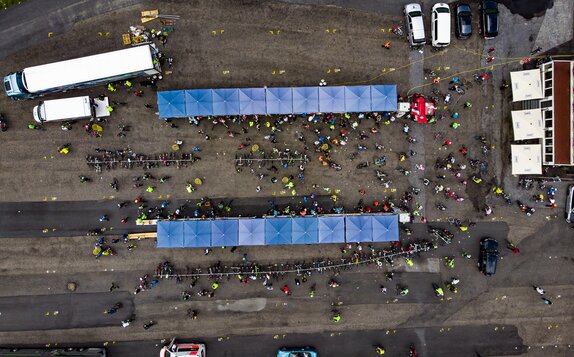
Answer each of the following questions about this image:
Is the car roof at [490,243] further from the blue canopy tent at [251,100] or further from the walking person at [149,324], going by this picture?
the walking person at [149,324]

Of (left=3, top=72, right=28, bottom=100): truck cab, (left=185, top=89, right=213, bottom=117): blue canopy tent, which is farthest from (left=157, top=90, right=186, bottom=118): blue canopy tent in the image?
(left=3, top=72, right=28, bottom=100): truck cab

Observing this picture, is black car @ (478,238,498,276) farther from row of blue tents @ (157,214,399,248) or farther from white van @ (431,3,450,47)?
white van @ (431,3,450,47)

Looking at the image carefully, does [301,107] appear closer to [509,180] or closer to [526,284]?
[509,180]

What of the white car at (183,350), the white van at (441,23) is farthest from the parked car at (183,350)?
the white van at (441,23)

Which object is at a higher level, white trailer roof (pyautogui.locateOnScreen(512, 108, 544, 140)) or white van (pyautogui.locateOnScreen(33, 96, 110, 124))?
white van (pyautogui.locateOnScreen(33, 96, 110, 124))

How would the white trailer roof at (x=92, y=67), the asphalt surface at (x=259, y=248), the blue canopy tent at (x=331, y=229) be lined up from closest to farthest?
the white trailer roof at (x=92, y=67)
the blue canopy tent at (x=331, y=229)
the asphalt surface at (x=259, y=248)

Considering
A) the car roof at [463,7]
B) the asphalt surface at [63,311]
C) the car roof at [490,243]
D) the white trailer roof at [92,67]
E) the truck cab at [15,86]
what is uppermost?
the car roof at [463,7]

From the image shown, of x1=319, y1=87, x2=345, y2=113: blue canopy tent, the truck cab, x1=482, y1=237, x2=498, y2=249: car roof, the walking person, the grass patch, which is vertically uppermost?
the grass patch
